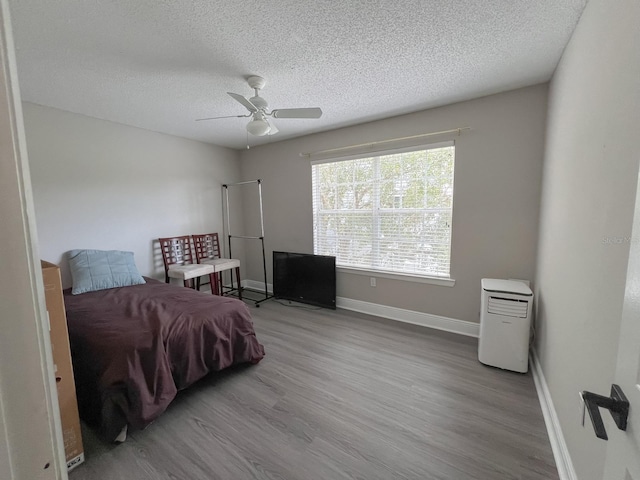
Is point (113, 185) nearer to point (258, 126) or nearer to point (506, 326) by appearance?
point (258, 126)

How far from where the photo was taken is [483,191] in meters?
2.69

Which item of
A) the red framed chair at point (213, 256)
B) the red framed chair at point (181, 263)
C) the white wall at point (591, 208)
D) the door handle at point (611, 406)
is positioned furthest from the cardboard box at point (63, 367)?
the white wall at point (591, 208)

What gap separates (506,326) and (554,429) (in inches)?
30.8

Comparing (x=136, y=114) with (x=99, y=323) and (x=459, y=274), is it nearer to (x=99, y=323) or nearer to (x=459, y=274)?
(x=99, y=323)

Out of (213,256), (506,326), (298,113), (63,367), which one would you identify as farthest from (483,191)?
(213,256)

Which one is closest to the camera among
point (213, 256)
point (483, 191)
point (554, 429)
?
point (554, 429)

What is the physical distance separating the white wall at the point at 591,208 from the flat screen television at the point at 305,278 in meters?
2.34

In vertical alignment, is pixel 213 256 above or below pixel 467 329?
above

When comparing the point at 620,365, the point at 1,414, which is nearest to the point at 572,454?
the point at 620,365

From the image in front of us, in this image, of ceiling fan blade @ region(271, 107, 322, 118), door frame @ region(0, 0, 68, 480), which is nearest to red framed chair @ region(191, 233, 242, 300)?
ceiling fan blade @ region(271, 107, 322, 118)

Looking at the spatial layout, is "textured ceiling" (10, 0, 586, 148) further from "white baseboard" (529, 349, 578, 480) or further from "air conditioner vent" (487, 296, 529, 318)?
"white baseboard" (529, 349, 578, 480)

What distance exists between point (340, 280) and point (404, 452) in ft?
7.63

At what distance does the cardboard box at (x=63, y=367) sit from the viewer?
1.38 m

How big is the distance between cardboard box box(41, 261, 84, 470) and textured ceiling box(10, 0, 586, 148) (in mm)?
1446
